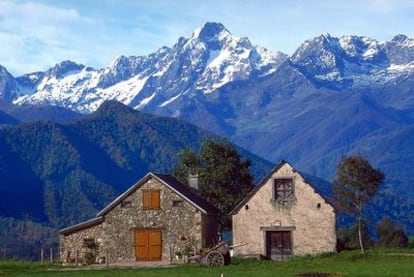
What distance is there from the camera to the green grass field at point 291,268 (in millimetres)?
48625

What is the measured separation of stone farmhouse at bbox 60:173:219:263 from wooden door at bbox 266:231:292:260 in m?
5.18

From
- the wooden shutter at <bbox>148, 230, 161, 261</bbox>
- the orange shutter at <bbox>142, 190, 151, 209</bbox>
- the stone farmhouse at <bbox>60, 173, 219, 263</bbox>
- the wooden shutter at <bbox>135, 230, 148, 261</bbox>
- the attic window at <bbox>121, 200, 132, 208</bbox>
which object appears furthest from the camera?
the attic window at <bbox>121, 200, 132, 208</bbox>

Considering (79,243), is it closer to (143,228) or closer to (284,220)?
(143,228)

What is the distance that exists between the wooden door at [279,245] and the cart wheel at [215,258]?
29.2 ft

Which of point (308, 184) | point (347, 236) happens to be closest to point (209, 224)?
point (308, 184)

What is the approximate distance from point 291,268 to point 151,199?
18577mm

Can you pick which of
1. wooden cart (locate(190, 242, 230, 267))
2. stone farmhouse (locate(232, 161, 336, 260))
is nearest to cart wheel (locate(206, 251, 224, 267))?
wooden cart (locate(190, 242, 230, 267))

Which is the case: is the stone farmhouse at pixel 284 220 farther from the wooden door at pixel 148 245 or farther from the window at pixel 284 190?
the wooden door at pixel 148 245

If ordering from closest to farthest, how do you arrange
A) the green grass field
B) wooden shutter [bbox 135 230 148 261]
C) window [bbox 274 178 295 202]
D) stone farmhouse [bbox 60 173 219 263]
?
the green grass field
window [bbox 274 178 295 202]
stone farmhouse [bbox 60 173 219 263]
wooden shutter [bbox 135 230 148 261]

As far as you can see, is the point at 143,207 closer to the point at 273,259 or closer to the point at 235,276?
the point at 273,259

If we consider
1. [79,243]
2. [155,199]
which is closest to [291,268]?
[155,199]

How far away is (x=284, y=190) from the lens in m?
67.4

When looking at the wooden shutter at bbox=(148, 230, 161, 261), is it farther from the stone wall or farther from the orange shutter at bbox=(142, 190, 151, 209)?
the stone wall

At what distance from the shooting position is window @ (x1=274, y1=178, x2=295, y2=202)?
6712 cm
